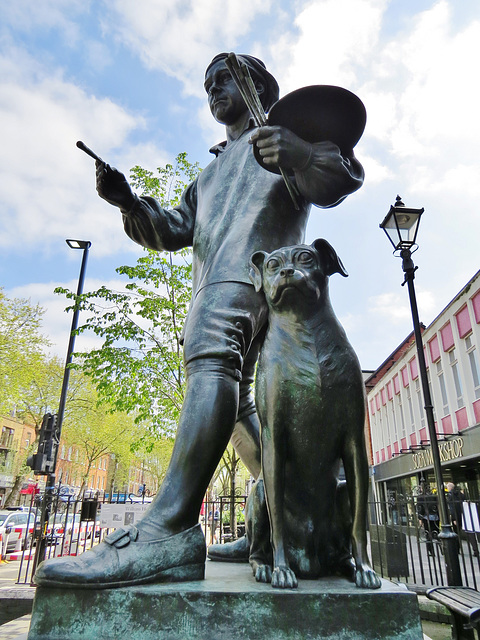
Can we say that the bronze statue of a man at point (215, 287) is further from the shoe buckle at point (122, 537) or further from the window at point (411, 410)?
the window at point (411, 410)

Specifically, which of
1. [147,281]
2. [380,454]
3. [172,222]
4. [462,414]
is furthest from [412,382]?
[172,222]

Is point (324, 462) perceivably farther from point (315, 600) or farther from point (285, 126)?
point (285, 126)

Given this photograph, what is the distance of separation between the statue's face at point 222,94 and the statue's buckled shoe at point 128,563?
7.30ft

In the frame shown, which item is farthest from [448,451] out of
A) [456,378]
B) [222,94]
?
[222,94]

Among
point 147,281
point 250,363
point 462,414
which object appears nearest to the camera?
point 250,363

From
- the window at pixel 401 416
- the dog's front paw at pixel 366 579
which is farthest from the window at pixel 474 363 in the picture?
the dog's front paw at pixel 366 579

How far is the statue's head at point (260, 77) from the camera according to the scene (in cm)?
279

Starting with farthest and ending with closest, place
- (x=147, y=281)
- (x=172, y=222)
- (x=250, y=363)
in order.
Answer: (x=147, y=281) → (x=172, y=222) → (x=250, y=363)

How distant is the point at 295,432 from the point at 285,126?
128 cm

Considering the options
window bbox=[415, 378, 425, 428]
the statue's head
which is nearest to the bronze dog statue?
the statue's head

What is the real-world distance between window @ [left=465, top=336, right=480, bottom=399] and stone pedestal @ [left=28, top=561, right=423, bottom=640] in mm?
20255

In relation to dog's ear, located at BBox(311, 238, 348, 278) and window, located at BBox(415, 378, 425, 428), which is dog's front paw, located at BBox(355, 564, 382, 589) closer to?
dog's ear, located at BBox(311, 238, 348, 278)

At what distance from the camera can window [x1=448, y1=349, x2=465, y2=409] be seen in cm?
2155

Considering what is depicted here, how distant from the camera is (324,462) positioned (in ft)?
6.30
